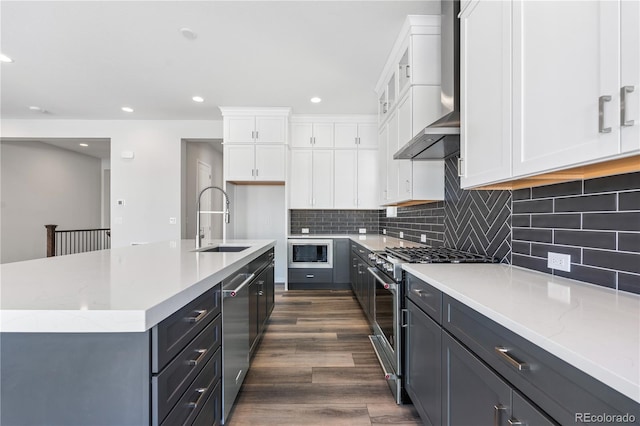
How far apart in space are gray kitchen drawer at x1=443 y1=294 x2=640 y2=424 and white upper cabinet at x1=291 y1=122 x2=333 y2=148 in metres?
3.88

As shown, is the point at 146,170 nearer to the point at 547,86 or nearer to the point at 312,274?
the point at 312,274

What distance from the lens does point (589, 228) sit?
118cm

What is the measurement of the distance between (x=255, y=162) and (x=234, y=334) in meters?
3.11

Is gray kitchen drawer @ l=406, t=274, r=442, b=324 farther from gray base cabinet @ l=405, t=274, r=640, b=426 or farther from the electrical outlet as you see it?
the electrical outlet

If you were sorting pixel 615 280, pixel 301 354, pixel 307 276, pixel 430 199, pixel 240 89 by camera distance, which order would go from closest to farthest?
1. pixel 615 280
2. pixel 301 354
3. pixel 430 199
4. pixel 240 89
5. pixel 307 276

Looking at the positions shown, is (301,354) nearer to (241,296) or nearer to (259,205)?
(241,296)

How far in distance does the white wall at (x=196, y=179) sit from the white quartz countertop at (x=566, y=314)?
5038mm

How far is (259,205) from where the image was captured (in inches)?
195

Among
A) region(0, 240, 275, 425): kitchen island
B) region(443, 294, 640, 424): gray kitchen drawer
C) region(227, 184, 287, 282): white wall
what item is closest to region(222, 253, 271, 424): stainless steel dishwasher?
region(0, 240, 275, 425): kitchen island

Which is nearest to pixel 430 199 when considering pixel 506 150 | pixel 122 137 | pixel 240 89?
pixel 506 150

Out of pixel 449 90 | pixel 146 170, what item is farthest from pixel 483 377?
pixel 146 170

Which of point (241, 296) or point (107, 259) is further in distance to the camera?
point (241, 296)

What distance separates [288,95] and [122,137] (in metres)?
3.22

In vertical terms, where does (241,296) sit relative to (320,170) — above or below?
below
